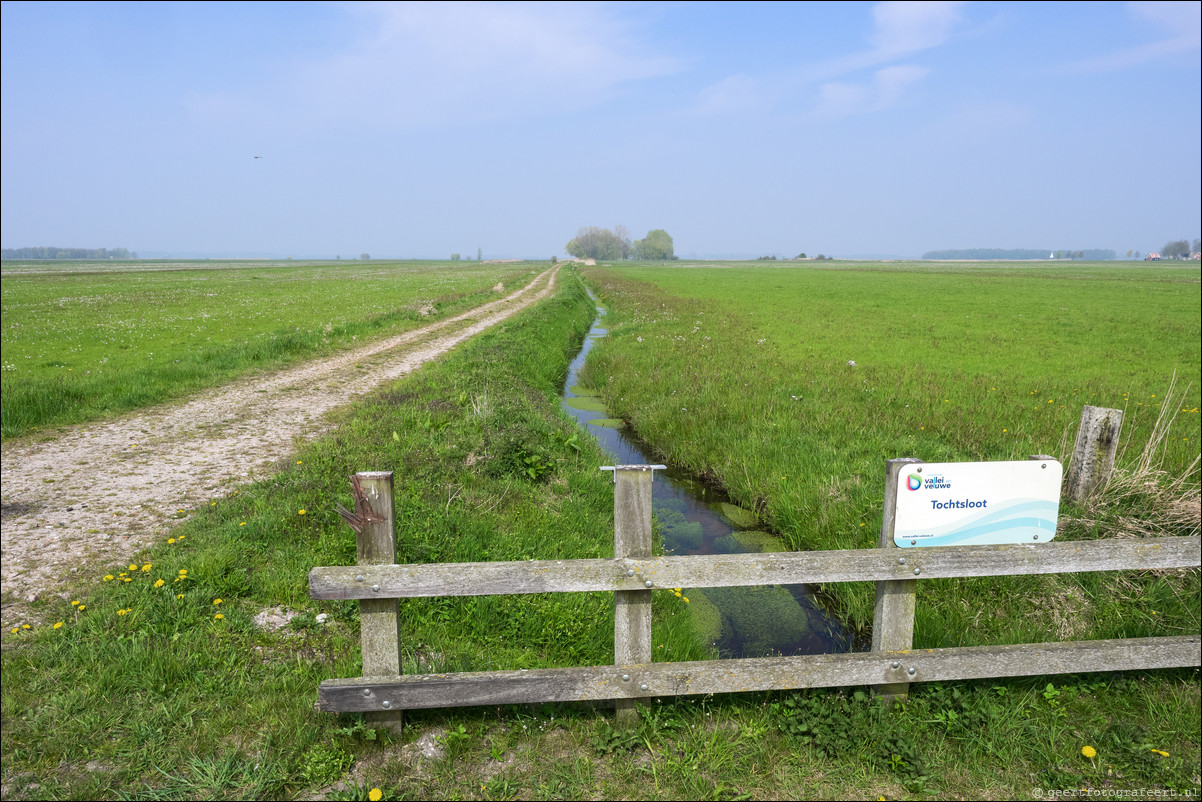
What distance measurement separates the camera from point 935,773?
11.9ft

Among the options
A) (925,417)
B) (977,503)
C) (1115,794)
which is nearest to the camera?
(1115,794)

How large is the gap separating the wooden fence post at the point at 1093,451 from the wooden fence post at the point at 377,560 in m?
5.19

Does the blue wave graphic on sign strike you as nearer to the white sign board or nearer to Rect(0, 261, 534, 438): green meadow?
the white sign board

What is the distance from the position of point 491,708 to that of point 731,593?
3.58 m

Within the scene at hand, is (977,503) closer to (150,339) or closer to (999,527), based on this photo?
(999,527)

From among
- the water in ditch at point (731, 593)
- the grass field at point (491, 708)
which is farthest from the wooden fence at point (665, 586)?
the water in ditch at point (731, 593)

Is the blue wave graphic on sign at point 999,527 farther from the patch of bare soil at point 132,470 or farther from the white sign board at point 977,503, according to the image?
the patch of bare soil at point 132,470

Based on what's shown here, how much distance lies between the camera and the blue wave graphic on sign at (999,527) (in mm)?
3803

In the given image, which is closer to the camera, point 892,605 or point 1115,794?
point 1115,794

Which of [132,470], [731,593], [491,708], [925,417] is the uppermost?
[132,470]

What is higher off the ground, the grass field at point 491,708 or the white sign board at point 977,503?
the white sign board at point 977,503

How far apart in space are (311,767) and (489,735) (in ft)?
3.15

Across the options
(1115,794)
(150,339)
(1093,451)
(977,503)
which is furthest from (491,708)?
(150,339)

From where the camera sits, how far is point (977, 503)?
3.82 meters
